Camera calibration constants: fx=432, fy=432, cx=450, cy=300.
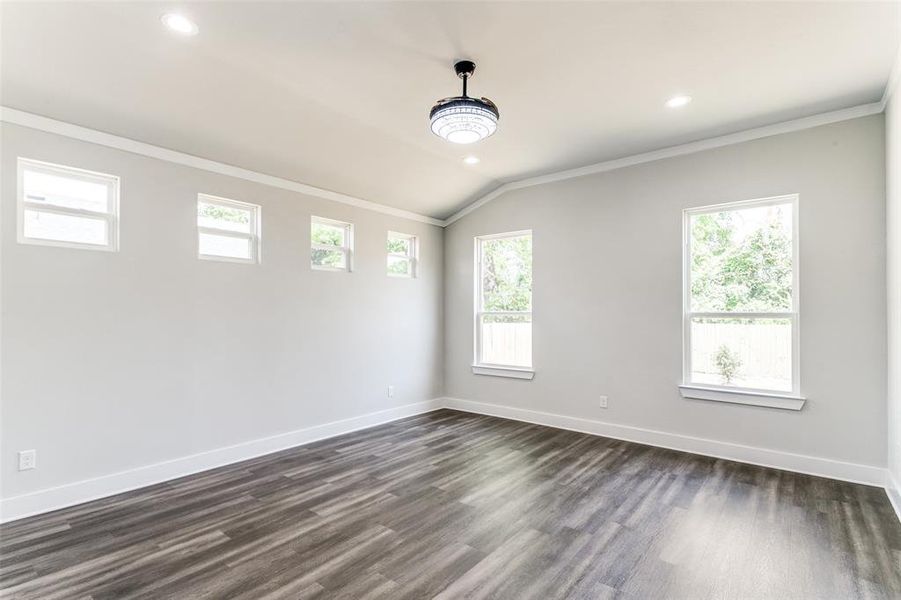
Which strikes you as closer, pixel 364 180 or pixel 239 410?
pixel 239 410

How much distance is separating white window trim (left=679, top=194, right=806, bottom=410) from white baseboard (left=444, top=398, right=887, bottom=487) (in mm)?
439

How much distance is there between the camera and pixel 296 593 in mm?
2176

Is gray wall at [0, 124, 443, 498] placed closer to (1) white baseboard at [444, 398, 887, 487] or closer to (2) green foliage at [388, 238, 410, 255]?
(2) green foliage at [388, 238, 410, 255]

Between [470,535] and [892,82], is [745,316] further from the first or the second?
[470,535]

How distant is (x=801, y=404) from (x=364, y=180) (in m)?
4.81

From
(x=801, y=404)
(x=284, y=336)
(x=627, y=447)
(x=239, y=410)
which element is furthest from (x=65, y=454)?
(x=801, y=404)

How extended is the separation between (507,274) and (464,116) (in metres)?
3.40

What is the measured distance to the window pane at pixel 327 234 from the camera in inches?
195

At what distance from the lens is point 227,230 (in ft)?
13.7

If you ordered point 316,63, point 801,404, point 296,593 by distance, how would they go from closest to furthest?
point 296,593
point 316,63
point 801,404

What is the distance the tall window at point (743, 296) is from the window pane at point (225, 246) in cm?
451

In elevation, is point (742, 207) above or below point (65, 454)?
above

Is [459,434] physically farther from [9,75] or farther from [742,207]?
[9,75]

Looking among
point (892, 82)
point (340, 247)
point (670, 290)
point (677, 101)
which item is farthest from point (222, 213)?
point (892, 82)
